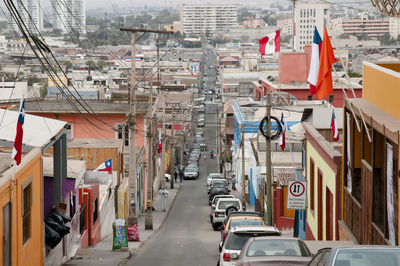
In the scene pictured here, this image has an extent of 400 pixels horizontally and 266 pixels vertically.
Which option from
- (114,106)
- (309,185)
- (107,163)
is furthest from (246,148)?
(309,185)

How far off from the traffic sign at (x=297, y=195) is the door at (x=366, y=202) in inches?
315

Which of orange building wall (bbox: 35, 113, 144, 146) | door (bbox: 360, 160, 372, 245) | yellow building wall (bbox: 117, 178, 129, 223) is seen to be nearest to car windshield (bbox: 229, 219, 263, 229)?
door (bbox: 360, 160, 372, 245)

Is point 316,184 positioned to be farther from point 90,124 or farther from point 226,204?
point 90,124

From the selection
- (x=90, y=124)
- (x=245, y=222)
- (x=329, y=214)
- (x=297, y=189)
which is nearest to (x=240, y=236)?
(x=329, y=214)

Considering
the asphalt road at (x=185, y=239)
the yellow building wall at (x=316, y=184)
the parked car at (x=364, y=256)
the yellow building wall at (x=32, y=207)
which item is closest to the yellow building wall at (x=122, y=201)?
the asphalt road at (x=185, y=239)

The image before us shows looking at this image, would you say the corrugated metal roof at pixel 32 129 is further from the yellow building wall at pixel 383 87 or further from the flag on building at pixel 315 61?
the yellow building wall at pixel 383 87

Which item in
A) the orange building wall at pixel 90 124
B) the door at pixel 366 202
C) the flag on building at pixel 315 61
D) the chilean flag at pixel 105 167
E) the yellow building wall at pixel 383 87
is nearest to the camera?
the yellow building wall at pixel 383 87

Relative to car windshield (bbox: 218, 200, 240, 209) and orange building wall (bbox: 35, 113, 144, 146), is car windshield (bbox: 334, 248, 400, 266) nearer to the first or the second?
car windshield (bbox: 218, 200, 240, 209)

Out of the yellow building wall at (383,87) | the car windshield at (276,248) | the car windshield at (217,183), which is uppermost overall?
the yellow building wall at (383,87)

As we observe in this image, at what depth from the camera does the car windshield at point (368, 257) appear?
10.3 metres

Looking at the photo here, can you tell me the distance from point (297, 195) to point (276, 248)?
452 inches

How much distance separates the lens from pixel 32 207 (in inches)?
741

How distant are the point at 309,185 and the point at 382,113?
12.2 metres

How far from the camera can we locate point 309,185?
1153 inches
